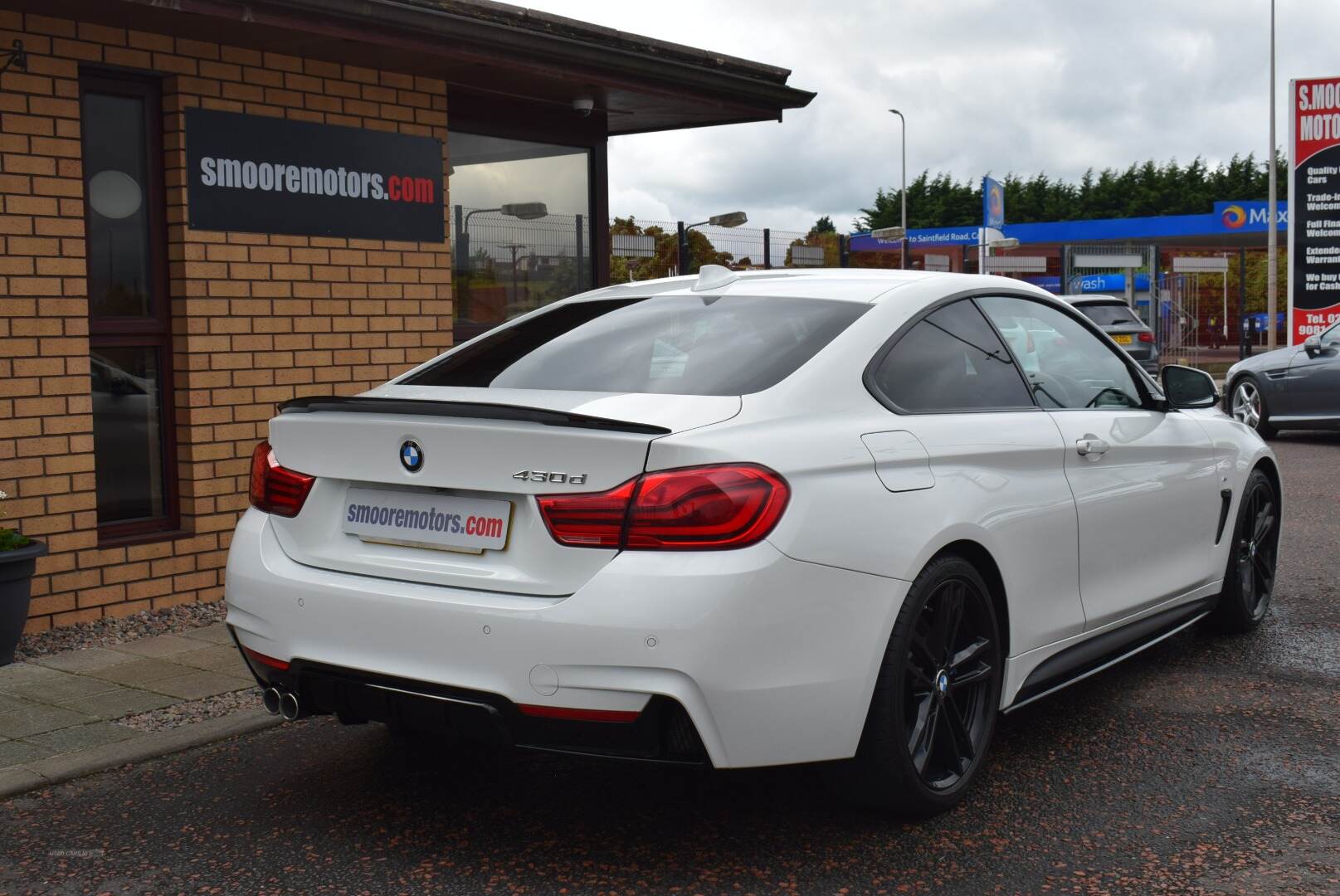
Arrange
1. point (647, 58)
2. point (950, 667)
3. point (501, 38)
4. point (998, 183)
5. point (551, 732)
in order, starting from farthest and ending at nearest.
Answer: point (998, 183)
point (647, 58)
point (501, 38)
point (950, 667)
point (551, 732)

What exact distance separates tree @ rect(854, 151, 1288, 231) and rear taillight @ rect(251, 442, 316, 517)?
267 ft

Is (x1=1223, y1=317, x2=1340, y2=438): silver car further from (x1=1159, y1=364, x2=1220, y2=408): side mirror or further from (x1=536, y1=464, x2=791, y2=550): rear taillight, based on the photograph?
(x1=536, y1=464, x2=791, y2=550): rear taillight

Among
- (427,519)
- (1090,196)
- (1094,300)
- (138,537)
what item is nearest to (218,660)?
(138,537)

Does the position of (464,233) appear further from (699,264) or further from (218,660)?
(699,264)

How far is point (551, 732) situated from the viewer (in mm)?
3457

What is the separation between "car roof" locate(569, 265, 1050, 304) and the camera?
14.6 ft

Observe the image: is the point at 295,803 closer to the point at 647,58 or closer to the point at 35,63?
the point at 35,63

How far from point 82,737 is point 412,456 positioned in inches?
81.2

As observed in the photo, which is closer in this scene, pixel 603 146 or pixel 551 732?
pixel 551 732

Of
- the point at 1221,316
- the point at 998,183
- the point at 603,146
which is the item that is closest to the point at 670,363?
the point at 603,146

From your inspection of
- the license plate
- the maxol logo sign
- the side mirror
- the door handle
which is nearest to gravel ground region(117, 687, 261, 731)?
the license plate

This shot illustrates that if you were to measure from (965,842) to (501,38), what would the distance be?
17.3ft

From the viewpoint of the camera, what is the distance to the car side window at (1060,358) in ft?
15.8

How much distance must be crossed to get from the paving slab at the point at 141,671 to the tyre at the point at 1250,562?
14.2ft
